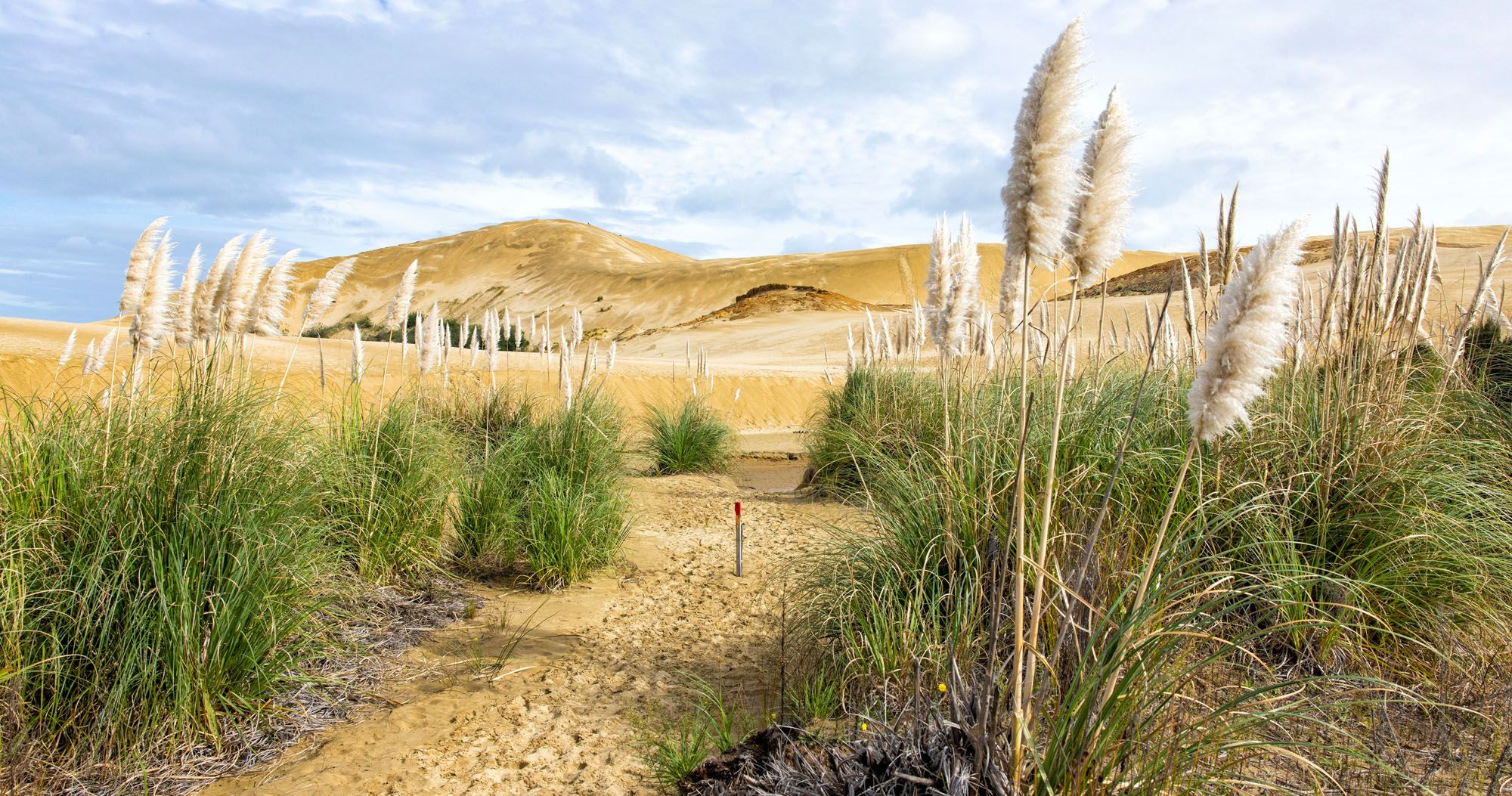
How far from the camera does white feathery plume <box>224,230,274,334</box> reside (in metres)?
4.17

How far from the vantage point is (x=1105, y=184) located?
2.15 m

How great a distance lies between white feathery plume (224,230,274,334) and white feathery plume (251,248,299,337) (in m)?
0.17

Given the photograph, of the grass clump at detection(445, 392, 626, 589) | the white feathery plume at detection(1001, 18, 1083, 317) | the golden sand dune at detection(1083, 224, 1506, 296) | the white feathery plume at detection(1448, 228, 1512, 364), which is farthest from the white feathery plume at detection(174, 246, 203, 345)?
the golden sand dune at detection(1083, 224, 1506, 296)

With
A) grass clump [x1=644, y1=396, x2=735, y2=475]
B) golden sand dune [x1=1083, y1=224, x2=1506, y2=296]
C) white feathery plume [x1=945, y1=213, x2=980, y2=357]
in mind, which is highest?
golden sand dune [x1=1083, y1=224, x2=1506, y2=296]

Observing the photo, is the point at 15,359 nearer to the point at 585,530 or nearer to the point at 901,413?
the point at 585,530

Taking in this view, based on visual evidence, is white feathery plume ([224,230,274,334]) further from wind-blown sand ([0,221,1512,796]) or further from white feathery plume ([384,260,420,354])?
white feathery plume ([384,260,420,354])

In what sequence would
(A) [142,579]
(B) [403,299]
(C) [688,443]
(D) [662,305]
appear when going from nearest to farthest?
(A) [142,579] → (B) [403,299] → (C) [688,443] → (D) [662,305]

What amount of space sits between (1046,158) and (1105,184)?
0.72 ft

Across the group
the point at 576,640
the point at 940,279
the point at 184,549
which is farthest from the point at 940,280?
the point at 184,549

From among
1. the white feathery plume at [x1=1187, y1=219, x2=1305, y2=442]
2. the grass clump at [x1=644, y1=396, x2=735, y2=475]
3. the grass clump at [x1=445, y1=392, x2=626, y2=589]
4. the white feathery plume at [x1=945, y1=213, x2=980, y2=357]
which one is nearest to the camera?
the white feathery plume at [x1=1187, y1=219, x2=1305, y2=442]

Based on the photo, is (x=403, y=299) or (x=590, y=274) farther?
(x=590, y=274)

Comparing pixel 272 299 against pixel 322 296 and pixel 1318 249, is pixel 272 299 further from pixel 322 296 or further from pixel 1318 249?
pixel 1318 249

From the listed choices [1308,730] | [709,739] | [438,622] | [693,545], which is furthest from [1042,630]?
[693,545]

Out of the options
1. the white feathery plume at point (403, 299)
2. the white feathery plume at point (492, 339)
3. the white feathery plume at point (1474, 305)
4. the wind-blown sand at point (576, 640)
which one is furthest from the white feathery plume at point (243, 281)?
the white feathery plume at point (1474, 305)
